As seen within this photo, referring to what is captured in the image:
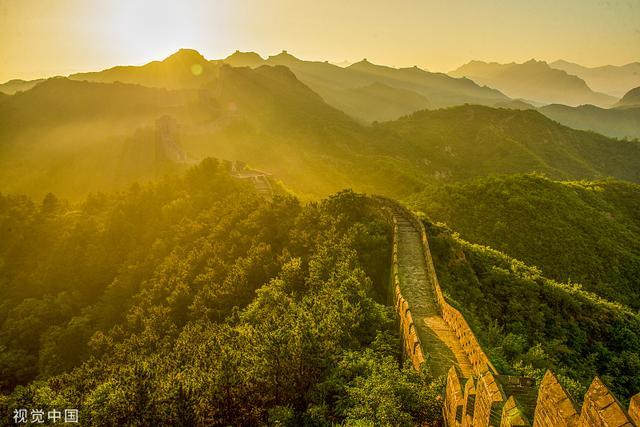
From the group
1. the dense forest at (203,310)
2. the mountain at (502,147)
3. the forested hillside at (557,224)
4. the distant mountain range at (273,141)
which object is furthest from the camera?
the mountain at (502,147)

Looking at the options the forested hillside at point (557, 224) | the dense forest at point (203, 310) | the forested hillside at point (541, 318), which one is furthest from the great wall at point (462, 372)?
the forested hillside at point (557, 224)

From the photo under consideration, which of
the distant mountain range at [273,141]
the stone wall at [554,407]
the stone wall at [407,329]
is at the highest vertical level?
the distant mountain range at [273,141]

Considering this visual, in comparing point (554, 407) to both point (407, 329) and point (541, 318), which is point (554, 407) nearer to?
point (407, 329)

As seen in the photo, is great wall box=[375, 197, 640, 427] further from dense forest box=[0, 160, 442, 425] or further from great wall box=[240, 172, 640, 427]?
dense forest box=[0, 160, 442, 425]

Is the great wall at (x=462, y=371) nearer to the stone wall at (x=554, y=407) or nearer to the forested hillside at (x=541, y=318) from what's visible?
the stone wall at (x=554, y=407)

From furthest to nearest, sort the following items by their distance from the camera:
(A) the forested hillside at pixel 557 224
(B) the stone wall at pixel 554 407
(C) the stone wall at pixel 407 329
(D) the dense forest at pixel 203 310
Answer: (A) the forested hillside at pixel 557 224 < (C) the stone wall at pixel 407 329 < (D) the dense forest at pixel 203 310 < (B) the stone wall at pixel 554 407

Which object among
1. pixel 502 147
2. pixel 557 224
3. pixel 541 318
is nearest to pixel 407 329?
pixel 541 318

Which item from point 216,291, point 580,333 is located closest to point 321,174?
point 216,291

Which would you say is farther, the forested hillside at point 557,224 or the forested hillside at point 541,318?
the forested hillside at point 557,224
